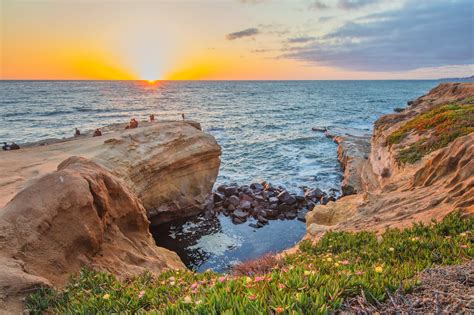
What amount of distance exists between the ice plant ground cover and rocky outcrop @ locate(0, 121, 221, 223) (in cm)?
905

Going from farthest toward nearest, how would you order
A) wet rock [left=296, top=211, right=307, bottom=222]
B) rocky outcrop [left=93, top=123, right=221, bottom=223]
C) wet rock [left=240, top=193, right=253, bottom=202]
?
wet rock [left=240, top=193, right=253, bottom=202] < wet rock [left=296, top=211, right=307, bottom=222] < rocky outcrop [left=93, top=123, right=221, bottom=223]

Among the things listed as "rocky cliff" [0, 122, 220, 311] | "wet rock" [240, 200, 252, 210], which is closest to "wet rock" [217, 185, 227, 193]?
"wet rock" [240, 200, 252, 210]

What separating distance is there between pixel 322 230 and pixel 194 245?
7.37 meters

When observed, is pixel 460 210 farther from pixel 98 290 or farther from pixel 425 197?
pixel 98 290

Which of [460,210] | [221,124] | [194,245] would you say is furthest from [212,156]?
[221,124]

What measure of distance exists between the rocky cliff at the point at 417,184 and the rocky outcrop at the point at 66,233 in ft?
19.3

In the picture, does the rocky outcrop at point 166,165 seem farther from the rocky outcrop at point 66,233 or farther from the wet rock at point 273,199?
the rocky outcrop at point 66,233

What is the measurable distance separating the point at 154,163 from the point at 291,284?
13403mm

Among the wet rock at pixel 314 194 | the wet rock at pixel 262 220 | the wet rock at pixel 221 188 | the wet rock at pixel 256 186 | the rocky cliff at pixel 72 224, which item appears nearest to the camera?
the rocky cliff at pixel 72 224

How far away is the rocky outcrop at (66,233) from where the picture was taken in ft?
19.2

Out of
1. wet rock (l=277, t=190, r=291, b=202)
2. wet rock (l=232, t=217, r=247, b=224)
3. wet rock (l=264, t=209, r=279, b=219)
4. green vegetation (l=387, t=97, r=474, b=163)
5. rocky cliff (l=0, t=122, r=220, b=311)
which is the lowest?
wet rock (l=232, t=217, r=247, b=224)

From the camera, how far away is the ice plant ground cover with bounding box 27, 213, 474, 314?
11.1 feet

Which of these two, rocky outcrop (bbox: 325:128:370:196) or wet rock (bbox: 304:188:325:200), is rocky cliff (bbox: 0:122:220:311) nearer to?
wet rock (bbox: 304:188:325:200)

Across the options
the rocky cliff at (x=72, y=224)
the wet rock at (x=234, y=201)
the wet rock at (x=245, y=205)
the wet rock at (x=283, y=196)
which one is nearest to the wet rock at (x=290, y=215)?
the wet rock at (x=283, y=196)
